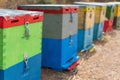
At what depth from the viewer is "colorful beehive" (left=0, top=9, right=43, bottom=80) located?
12.5 feet

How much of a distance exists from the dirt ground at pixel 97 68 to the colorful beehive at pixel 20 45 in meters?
1.40

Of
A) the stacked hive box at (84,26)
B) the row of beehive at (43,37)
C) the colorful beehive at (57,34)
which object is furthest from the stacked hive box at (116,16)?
the colorful beehive at (57,34)

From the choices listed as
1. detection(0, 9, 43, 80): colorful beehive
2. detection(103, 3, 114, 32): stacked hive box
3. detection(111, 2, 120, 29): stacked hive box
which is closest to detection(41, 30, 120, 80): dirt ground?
detection(0, 9, 43, 80): colorful beehive

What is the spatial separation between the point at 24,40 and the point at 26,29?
0.57 feet

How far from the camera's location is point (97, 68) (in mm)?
6926

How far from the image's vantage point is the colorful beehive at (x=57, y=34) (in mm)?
5895

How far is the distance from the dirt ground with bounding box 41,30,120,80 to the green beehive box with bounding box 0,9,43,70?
1600mm

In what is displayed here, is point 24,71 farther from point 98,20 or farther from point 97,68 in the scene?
point 98,20

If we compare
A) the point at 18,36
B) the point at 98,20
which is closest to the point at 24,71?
the point at 18,36

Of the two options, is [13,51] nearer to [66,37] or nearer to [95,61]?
[66,37]

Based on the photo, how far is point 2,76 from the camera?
3863mm

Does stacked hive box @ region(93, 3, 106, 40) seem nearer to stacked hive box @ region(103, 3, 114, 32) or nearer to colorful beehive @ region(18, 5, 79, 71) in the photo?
stacked hive box @ region(103, 3, 114, 32)

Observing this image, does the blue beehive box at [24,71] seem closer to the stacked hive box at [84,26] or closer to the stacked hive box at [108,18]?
the stacked hive box at [84,26]

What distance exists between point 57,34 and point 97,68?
1658mm
